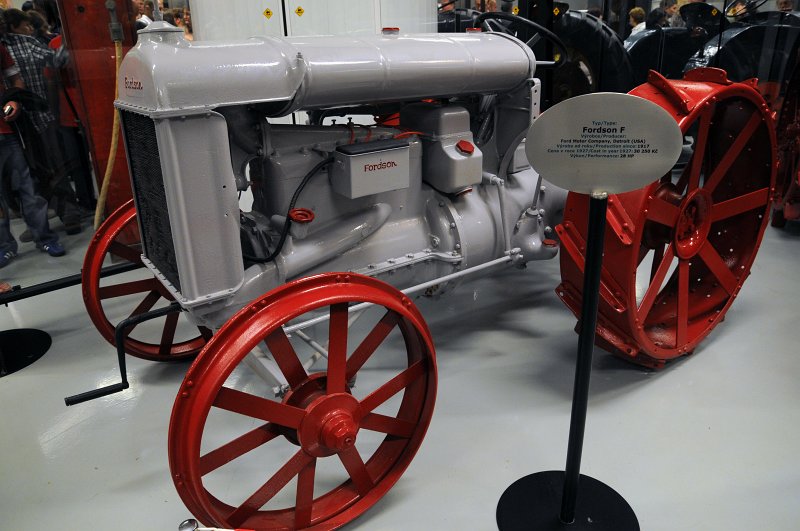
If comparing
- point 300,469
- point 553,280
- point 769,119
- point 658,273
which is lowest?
point 553,280

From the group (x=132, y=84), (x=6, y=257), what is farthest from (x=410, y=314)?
(x=6, y=257)

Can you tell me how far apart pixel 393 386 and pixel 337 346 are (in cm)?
27

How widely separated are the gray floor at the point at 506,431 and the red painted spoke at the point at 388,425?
0.22 m

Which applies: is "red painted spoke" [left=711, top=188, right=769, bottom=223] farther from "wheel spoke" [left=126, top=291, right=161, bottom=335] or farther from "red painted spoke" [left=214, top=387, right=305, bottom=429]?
"wheel spoke" [left=126, top=291, right=161, bottom=335]

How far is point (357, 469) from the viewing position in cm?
193

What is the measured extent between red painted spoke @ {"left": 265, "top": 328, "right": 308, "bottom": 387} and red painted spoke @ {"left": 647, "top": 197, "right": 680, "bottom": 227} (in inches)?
56.7

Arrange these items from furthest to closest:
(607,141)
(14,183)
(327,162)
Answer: (14,183) → (327,162) → (607,141)

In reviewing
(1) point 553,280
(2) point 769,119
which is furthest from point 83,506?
(2) point 769,119

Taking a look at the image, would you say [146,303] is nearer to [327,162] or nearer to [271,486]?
[327,162]

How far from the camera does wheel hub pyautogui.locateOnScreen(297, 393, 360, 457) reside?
1762 millimetres

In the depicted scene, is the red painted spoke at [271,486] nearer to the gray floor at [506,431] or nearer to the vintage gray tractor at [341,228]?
the vintage gray tractor at [341,228]

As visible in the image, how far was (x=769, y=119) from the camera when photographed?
8.79 feet

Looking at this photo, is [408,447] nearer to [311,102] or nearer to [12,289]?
[311,102]

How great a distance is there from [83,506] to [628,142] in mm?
2046
